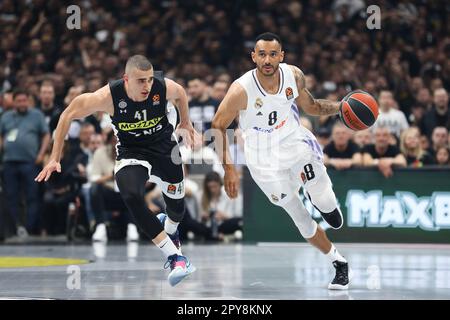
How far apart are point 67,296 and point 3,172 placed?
Result: 7.76m

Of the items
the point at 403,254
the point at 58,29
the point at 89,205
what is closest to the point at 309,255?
the point at 403,254

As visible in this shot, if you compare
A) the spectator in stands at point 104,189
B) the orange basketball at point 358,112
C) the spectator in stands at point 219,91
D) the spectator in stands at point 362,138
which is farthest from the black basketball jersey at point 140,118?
the spectator in stands at point 219,91

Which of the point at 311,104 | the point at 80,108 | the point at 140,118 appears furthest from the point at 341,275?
the point at 80,108

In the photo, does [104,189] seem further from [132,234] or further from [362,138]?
[362,138]

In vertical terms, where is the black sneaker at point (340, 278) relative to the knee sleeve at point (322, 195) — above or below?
below

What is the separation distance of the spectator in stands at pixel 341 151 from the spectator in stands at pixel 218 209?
5.49 ft

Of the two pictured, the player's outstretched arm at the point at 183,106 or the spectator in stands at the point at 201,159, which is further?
the spectator in stands at the point at 201,159

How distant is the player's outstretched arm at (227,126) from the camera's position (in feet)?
31.3

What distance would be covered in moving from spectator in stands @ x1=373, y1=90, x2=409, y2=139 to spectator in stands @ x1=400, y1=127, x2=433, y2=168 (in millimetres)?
606

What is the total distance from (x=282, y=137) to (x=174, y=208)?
1.59 metres

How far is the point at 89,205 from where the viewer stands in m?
16.5

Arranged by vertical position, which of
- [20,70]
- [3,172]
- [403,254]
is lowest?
[403,254]

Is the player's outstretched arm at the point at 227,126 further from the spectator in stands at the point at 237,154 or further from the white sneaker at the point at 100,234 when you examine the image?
the white sneaker at the point at 100,234
